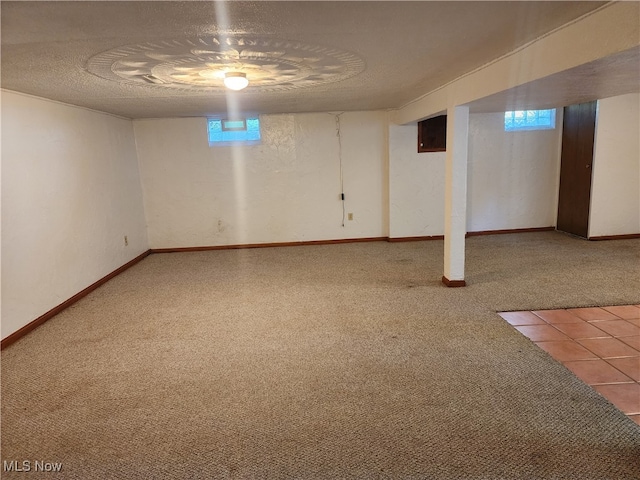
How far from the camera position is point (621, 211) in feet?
17.5

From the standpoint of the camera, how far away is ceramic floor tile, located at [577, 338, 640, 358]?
2506 millimetres

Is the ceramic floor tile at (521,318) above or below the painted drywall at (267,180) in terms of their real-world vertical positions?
below

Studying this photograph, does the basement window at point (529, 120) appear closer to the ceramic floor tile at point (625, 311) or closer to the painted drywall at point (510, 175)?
the painted drywall at point (510, 175)

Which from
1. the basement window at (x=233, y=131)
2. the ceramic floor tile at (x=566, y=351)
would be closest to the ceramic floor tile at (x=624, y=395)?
the ceramic floor tile at (x=566, y=351)

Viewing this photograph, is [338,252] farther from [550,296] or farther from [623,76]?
[623,76]

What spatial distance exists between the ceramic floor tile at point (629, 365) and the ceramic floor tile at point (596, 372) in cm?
3

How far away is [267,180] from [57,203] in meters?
2.68

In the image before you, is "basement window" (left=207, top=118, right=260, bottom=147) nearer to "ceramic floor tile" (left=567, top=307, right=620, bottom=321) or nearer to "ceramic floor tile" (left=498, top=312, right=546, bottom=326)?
"ceramic floor tile" (left=498, top=312, right=546, bottom=326)

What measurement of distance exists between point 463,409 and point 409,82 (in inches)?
101

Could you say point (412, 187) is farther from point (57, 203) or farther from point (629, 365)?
point (57, 203)

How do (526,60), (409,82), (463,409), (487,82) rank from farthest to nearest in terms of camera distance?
(409,82)
(487,82)
(526,60)
(463,409)

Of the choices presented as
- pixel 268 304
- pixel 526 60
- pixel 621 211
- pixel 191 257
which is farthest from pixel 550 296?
pixel 191 257

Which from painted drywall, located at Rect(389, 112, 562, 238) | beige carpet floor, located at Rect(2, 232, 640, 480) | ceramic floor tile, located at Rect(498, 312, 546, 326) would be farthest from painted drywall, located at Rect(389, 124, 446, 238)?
ceramic floor tile, located at Rect(498, 312, 546, 326)

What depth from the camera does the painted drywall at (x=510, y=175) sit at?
5762mm
